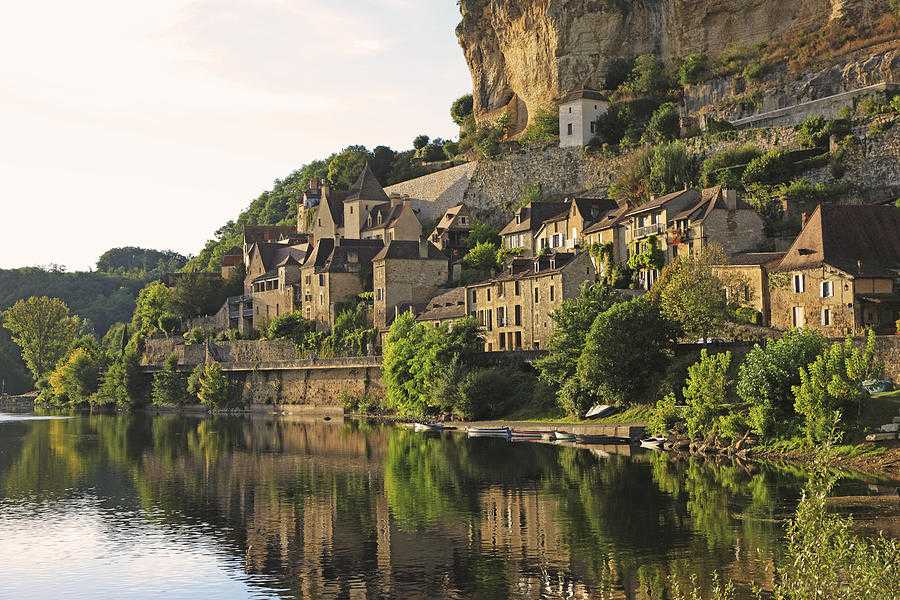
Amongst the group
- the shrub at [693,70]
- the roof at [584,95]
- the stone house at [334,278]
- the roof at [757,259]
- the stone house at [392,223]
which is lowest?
the roof at [757,259]

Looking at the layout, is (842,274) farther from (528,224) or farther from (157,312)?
(157,312)

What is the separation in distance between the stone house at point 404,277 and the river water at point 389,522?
1081 inches

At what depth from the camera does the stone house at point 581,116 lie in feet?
302

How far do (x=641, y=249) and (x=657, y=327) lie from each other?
13497 millimetres

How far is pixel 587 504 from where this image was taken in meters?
38.2

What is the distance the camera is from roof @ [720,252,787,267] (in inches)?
2349

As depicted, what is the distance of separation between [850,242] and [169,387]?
5900cm

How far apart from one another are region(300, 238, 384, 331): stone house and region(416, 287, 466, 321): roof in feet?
32.7

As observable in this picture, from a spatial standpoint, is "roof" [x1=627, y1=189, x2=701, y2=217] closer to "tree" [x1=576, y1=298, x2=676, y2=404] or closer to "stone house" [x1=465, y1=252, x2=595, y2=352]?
"stone house" [x1=465, y1=252, x2=595, y2=352]

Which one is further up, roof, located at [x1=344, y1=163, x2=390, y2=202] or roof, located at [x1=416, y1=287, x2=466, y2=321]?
roof, located at [x1=344, y1=163, x2=390, y2=202]

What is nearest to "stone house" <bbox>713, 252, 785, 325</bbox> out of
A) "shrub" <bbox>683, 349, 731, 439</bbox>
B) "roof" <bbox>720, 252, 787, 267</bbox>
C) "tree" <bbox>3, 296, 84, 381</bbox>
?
"roof" <bbox>720, 252, 787, 267</bbox>

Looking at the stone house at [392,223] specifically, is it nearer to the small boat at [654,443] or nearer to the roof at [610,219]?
the roof at [610,219]

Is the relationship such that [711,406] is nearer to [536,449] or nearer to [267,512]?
[536,449]

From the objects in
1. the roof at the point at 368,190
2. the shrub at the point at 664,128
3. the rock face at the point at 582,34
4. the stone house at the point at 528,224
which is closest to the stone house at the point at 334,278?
the roof at the point at 368,190
